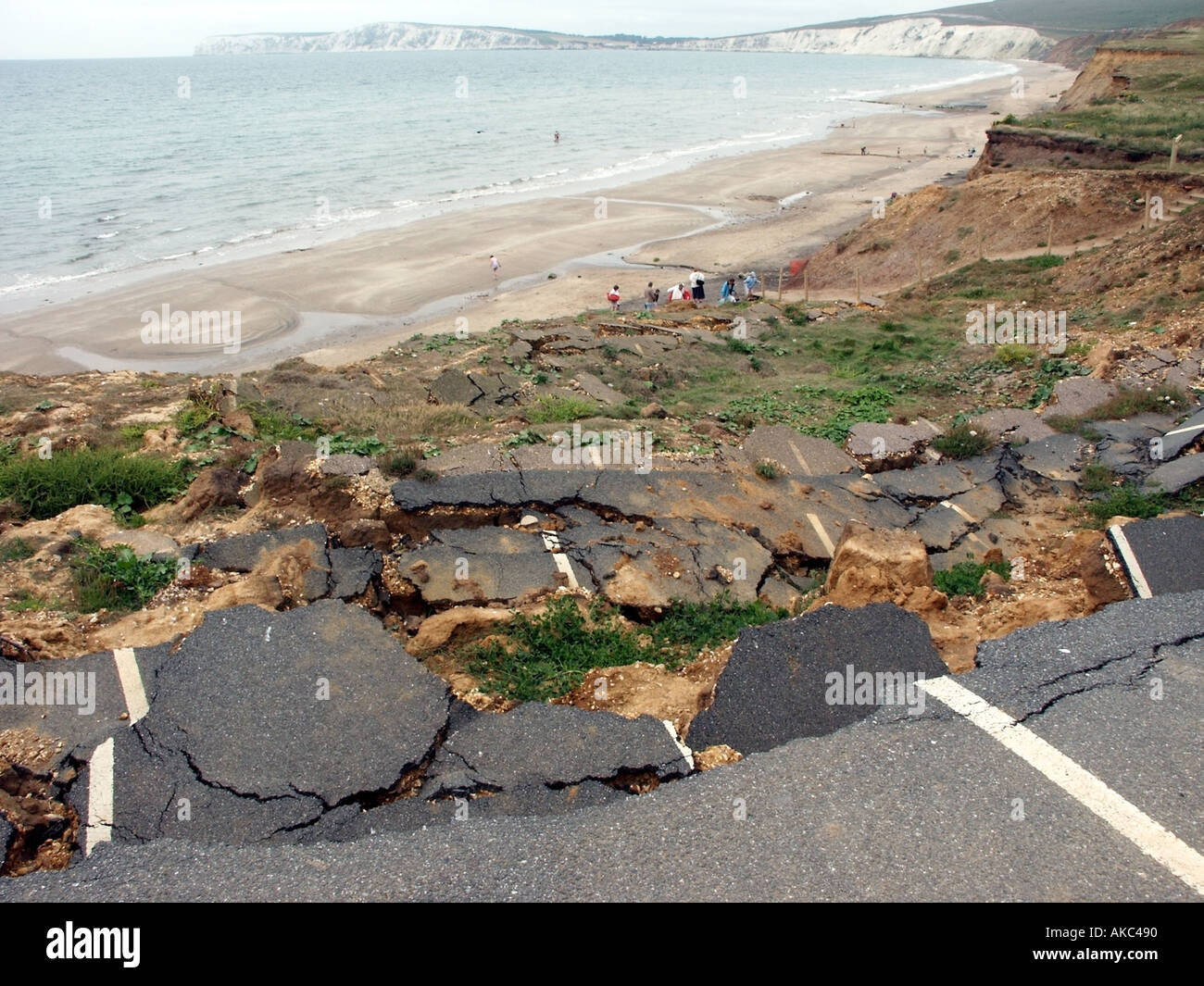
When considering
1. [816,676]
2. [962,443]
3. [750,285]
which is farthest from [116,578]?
[750,285]

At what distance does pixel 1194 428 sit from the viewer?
36.1 feet

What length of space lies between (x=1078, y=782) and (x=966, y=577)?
3.94 metres

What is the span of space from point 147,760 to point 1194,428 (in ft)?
42.1

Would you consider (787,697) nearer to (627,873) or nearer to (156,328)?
(627,873)

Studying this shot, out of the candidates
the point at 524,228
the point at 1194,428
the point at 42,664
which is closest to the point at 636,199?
the point at 524,228

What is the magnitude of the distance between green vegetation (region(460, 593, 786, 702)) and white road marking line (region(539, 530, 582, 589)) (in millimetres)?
265

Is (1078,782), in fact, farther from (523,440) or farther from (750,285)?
(750,285)

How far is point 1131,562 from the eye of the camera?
23.3 ft

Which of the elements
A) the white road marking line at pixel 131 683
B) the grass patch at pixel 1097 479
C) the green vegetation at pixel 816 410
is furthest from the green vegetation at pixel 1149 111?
the white road marking line at pixel 131 683

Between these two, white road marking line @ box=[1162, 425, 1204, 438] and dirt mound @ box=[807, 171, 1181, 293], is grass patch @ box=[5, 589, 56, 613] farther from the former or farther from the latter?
dirt mound @ box=[807, 171, 1181, 293]

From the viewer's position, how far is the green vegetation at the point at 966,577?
7.94 meters

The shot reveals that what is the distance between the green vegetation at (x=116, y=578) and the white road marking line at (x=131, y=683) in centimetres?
113

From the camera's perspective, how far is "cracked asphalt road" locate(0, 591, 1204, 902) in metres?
3.99

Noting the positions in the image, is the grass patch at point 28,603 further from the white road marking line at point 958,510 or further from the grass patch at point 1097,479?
the grass patch at point 1097,479
